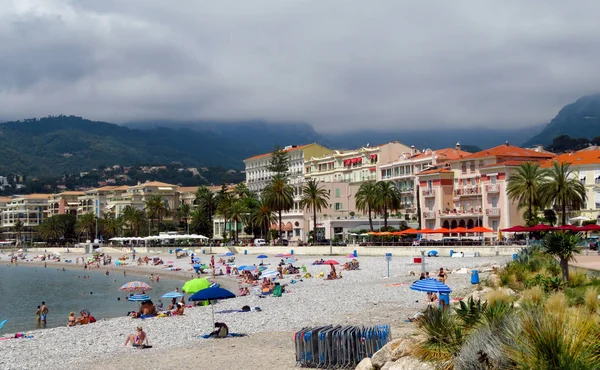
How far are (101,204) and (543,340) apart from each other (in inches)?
6865

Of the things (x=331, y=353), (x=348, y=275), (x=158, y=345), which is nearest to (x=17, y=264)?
(x=348, y=275)

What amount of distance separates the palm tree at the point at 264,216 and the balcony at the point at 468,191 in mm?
24099

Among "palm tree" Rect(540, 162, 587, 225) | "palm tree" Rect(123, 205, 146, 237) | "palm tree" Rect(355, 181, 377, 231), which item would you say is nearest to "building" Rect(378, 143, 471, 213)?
"palm tree" Rect(355, 181, 377, 231)

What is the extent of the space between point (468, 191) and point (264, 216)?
28.5 metres

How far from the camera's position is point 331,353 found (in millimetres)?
14484

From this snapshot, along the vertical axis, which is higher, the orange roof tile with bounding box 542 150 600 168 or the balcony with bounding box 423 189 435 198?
the orange roof tile with bounding box 542 150 600 168

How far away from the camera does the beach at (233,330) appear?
1738cm

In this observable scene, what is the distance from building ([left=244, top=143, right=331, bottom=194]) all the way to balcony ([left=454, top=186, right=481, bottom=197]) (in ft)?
115

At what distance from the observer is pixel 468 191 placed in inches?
2857

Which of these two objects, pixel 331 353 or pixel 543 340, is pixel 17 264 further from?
pixel 543 340

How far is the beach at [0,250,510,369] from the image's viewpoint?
17.4 m

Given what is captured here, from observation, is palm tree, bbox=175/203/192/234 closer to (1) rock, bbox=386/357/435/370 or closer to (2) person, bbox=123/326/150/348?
(2) person, bbox=123/326/150/348

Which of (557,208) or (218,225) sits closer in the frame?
(557,208)

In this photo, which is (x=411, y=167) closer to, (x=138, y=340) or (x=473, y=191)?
(x=473, y=191)
